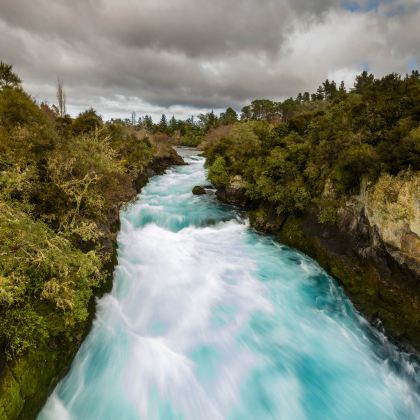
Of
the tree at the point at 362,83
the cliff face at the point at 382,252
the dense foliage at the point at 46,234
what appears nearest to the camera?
the dense foliage at the point at 46,234

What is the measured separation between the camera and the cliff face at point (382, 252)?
28.8 ft

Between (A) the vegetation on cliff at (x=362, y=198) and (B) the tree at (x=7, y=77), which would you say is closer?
(A) the vegetation on cliff at (x=362, y=198)

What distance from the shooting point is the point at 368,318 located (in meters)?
9.89

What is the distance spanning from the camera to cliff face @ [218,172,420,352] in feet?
28.8

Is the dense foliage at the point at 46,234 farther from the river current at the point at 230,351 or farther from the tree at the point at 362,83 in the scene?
the tree at the point at 362,83

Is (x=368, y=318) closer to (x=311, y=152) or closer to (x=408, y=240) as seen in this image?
(x=408, y=240)

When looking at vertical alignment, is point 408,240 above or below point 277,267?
above

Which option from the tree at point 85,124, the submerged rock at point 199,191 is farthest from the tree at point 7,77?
→ the submerged rock at point 199,191

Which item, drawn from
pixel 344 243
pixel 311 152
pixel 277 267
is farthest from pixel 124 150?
pixel 344 243

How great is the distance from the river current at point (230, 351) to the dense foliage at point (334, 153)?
351 cm

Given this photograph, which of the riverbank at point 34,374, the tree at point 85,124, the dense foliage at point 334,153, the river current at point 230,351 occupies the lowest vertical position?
the river current at point 230,351

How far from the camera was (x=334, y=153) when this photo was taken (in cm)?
1353

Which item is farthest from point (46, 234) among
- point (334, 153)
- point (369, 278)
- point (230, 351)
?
point (334, 153)

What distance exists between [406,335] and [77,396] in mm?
9672
